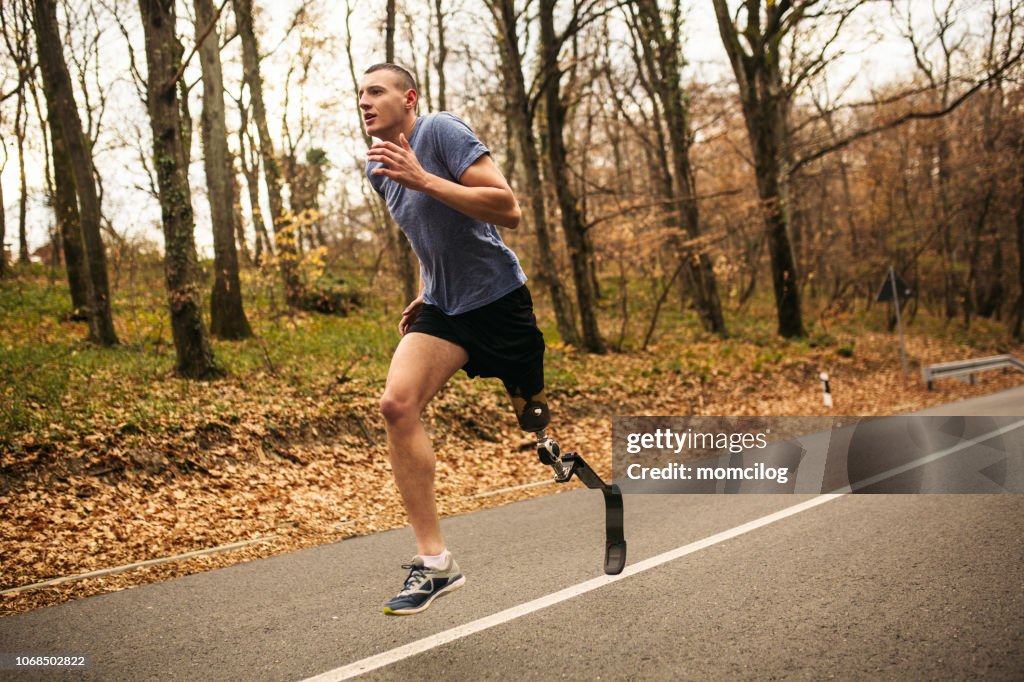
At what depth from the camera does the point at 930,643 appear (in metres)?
3.01

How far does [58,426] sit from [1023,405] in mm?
14645

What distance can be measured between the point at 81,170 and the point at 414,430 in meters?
11.6

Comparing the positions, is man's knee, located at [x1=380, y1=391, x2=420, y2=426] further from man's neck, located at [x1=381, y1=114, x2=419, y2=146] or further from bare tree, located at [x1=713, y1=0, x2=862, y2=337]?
bare tree, located at [x1=713, y1=0, x2=862, y2=337]

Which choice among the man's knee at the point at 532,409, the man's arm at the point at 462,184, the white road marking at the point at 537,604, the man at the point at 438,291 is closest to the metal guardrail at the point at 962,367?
the white road marking at the point at 537,604

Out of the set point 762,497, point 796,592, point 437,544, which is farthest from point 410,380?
point 762,497

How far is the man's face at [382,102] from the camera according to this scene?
2.95 meters

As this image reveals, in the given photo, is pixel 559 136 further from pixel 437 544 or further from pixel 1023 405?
pixel 437 544

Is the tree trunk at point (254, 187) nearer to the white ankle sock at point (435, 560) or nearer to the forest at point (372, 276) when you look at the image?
the forest at point (372, 276)

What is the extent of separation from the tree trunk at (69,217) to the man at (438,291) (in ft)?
43.5

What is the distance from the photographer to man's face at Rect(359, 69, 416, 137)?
295cm

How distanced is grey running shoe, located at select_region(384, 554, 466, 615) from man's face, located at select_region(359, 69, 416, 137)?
1.75m

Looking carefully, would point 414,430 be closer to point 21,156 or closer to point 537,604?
point 537,604

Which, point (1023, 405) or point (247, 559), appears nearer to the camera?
point (247, 559)

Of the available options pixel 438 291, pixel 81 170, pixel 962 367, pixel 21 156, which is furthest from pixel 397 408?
pixel 21 156
